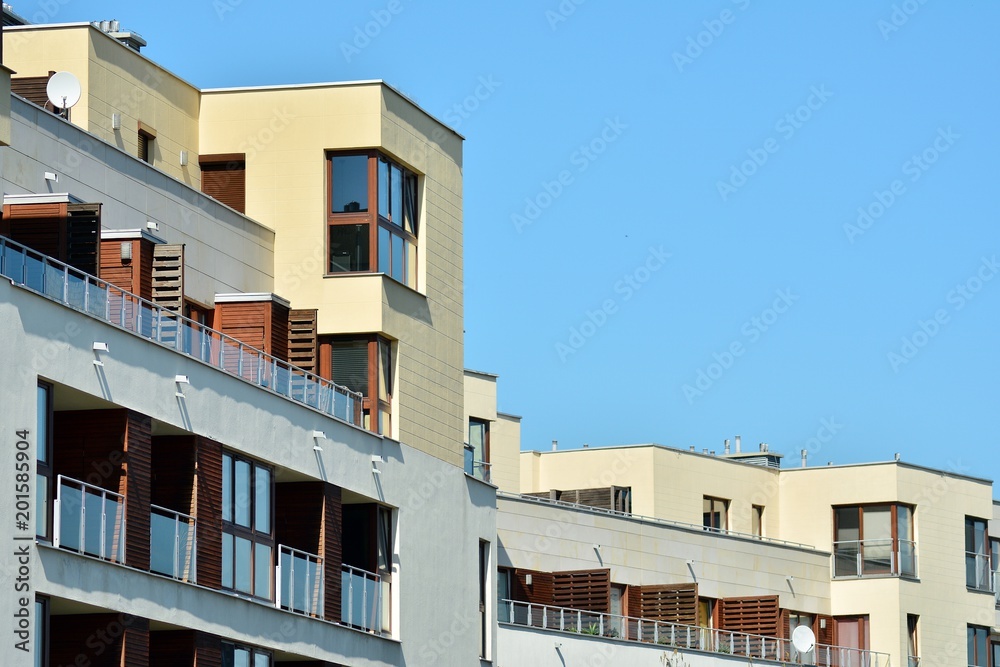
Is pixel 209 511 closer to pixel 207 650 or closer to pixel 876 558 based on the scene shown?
pixel 207 650

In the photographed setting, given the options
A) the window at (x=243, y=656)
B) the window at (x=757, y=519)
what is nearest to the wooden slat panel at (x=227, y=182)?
the window at (x=243, y=656)

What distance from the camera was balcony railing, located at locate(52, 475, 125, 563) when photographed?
27328 millimetres

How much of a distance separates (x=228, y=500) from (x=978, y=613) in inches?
1315

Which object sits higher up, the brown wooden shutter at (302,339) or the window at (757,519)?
the window at (757,519)

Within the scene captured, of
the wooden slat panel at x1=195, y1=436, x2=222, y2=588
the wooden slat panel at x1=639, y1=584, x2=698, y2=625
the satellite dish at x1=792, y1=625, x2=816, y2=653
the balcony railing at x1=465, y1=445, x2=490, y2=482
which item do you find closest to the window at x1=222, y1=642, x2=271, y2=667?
the wooden slat panel at x1=195, y1=436, x2=222, y2=588

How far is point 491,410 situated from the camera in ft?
178

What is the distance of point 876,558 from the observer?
58031 millimetres

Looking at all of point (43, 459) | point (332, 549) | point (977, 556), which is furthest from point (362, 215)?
point (977, 556)

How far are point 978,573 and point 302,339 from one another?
30805 mm

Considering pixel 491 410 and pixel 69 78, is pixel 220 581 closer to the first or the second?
pixel 69 78

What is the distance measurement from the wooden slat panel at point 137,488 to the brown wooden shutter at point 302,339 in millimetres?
6078

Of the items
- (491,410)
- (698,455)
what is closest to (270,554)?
(491,410)

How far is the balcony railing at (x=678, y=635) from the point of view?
45.2 m

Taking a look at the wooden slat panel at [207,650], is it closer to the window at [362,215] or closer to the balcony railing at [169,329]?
the balcony railing at [169,329]
